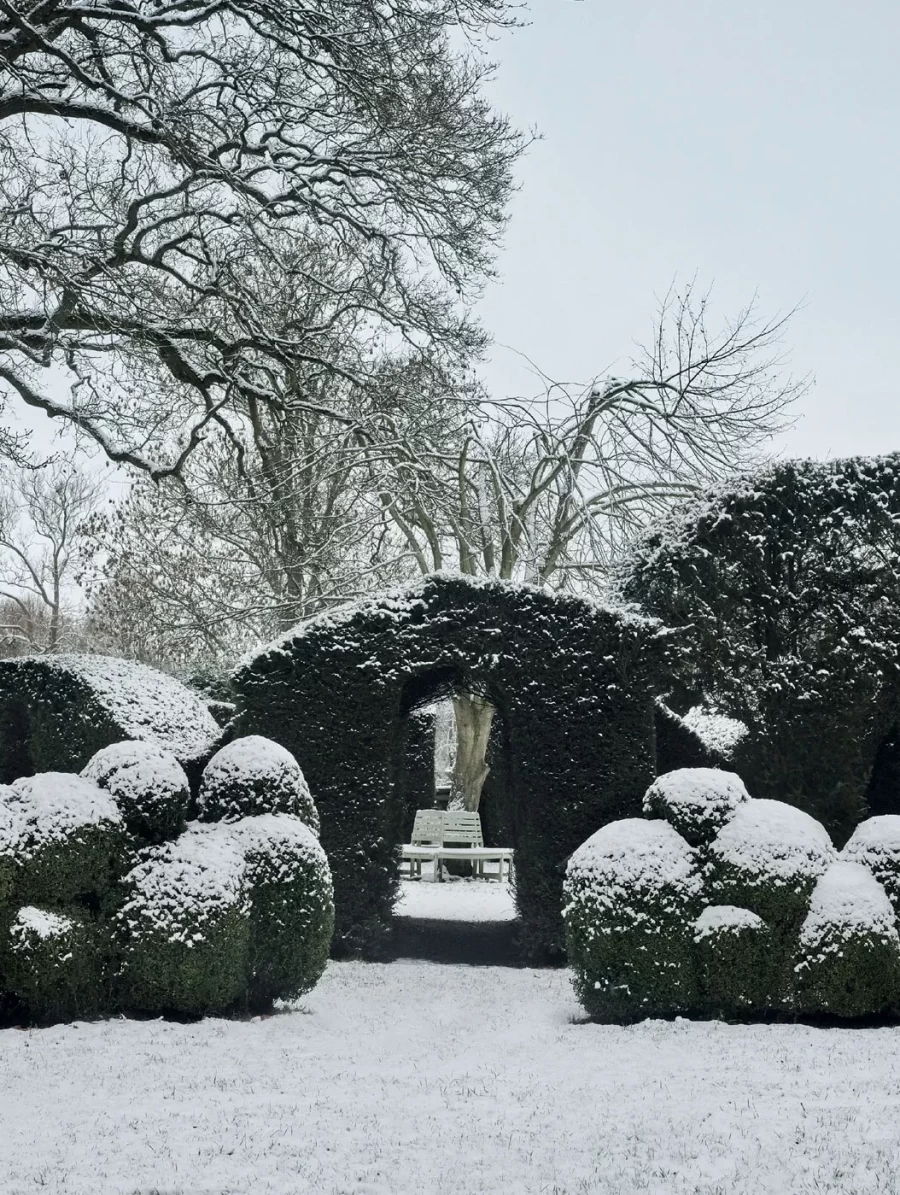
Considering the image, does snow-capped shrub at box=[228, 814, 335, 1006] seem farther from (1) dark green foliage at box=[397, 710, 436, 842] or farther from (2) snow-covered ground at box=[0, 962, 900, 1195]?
(1) dark green foliage at box=[397, 710, 436, 842]

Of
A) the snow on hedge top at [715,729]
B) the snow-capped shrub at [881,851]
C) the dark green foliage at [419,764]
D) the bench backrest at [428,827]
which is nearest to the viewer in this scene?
the snow-capped shrub at [881,851]

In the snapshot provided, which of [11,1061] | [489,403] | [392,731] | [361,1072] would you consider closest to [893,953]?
[361,1072]

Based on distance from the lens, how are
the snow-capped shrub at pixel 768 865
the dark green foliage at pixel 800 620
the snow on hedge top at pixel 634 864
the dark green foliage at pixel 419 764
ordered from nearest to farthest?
the snow-capped shrub at pixel 768 865
the snow on hedge top at pixel 634 864
the dark green foliage at pixel 800 620
the dark green foliage at pixel 419 764

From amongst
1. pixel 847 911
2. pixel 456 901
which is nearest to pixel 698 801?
pixel 847 911

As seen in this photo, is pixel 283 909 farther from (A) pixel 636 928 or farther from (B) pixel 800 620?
(B) pixel 800 620

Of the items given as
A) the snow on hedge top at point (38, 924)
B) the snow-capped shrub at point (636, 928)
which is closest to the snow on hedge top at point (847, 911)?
the snow-capped shrub at point (636, 928)

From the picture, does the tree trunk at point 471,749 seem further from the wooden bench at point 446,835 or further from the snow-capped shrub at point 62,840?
the snow-capped shrub at point 62,840

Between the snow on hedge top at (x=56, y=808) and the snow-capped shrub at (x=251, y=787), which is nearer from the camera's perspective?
the snow on hedge top at (x=56, y=808)

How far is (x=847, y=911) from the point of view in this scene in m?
7.34

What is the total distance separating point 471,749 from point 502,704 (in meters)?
9.92

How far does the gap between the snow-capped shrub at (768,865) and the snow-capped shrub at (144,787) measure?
3637 mm

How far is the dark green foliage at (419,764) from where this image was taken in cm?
1720

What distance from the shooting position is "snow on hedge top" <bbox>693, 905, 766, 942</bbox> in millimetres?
7324

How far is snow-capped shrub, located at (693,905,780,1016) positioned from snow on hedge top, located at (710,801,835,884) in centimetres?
32
